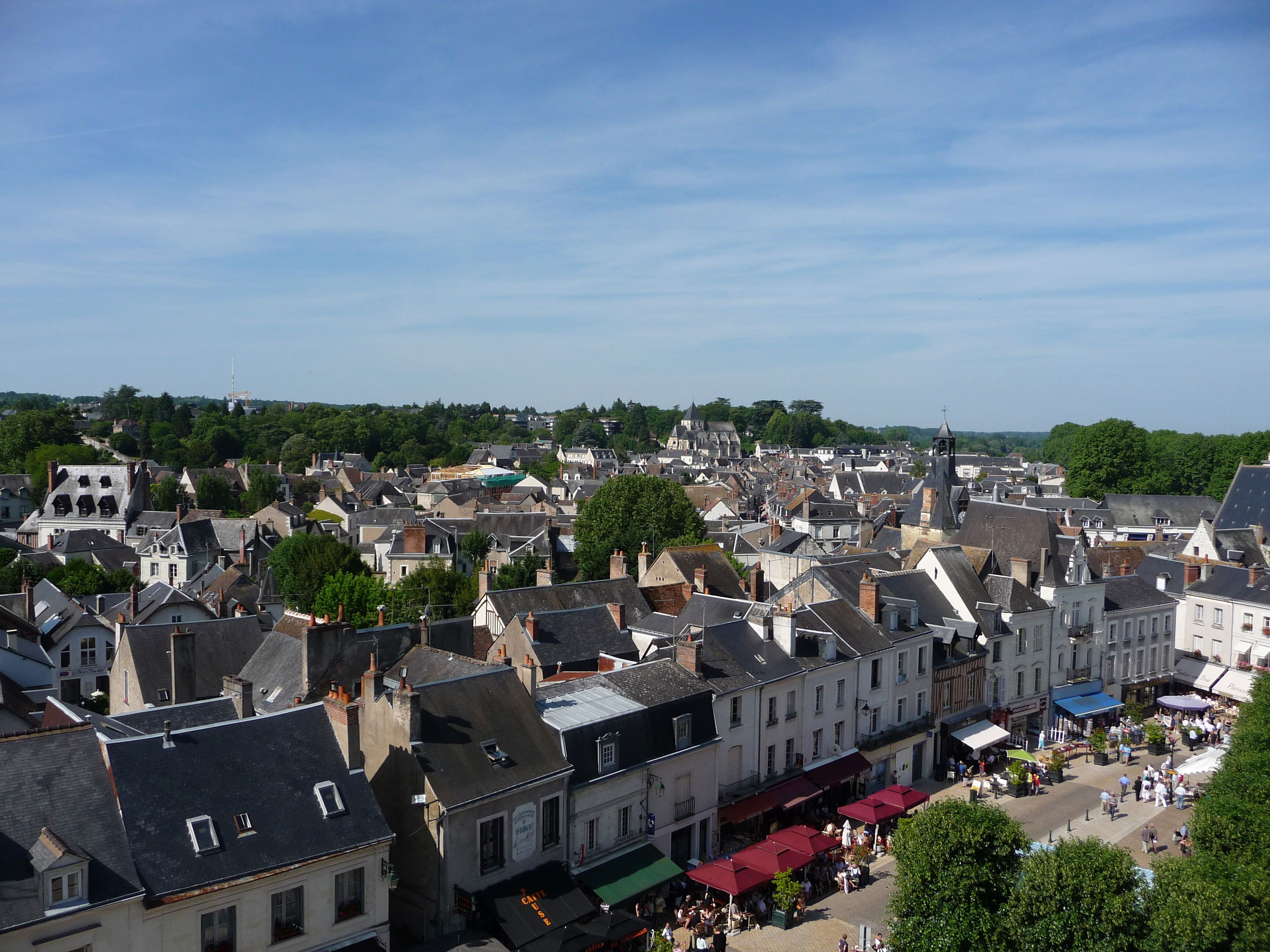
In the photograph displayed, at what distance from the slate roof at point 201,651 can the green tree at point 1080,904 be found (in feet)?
77.9

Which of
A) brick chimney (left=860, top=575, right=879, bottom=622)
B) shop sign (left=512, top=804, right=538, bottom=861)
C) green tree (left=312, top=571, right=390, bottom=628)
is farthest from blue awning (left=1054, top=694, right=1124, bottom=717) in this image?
green tree (left=312, top=571, right=390, bottom=628)

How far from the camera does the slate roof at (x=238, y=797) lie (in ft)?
53.2

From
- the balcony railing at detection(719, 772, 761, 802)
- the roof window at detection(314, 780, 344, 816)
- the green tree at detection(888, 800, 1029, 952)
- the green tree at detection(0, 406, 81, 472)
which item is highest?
the green tree at detection(0, 406, 81, 472)

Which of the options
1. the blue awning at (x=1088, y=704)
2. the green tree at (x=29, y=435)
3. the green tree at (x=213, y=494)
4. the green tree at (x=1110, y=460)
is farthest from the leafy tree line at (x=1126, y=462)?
the green tree at (x=29, y=435)

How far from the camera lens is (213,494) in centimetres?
10194

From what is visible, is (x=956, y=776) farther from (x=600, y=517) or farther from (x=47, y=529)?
(x=47, y=529)

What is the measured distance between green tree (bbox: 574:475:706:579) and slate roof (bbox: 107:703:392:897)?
127ft

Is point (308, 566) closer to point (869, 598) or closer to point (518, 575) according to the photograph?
point (518, 575)

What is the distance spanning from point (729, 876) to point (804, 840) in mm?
3328

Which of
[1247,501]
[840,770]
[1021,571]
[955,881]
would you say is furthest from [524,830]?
[1247,501]

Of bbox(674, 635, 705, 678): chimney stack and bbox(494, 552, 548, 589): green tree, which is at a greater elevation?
bbox(674, 635, 705, 678): chimney stack

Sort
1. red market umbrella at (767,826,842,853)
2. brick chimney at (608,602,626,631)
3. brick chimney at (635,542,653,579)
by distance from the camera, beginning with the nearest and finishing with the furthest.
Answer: red market umbrella at (767,826,842,853)
brick chimney at (608,602,626,631)
brick chimney at (635,542,653,579)

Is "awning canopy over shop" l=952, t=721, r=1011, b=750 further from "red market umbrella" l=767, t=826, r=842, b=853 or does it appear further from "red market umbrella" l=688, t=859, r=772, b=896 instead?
"red market umbrella" l=688, t=859, r=772, b=896

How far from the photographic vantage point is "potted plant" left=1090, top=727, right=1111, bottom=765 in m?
37.2
